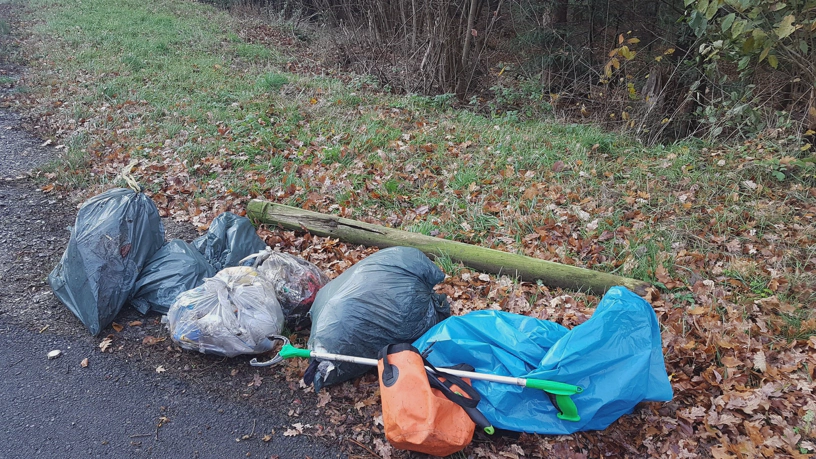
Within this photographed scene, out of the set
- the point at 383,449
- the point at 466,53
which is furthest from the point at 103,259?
the point at 466,53

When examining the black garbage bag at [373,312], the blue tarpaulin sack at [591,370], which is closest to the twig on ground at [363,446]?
the black garbage bag at [373,312]

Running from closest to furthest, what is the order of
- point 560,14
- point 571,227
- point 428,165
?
point 571,227 → point 428,165 → point 560,14

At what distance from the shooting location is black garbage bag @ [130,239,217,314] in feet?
11.4

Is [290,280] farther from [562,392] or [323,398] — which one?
[562,392]

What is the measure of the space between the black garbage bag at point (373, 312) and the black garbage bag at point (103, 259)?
1.40m

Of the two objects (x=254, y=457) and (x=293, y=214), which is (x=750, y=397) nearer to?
(x=254, y=457)

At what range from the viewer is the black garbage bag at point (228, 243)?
152 inches

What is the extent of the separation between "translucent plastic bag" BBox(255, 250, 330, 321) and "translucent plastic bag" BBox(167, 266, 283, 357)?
180mm

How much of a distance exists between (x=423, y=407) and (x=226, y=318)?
54.4 inches

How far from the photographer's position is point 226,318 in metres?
3.00

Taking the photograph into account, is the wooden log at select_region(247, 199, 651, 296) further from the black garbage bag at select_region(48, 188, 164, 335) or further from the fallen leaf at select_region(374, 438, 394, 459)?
the fallen leaf at select_region(374, 438, 394, 459)

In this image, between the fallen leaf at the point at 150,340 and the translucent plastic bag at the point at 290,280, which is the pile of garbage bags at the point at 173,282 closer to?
the translucent plastic bag at the point at 290,280

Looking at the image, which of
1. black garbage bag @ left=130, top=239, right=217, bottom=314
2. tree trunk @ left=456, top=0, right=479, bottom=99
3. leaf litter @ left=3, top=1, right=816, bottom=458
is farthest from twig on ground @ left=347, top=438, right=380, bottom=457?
tree trunk @ left=456, top=0, right=479, bottom=99

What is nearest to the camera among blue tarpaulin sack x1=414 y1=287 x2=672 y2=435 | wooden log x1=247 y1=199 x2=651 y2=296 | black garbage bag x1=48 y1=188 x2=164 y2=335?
blue tarpaulin sack x1=414 y1=287 x2=672 y2=435
